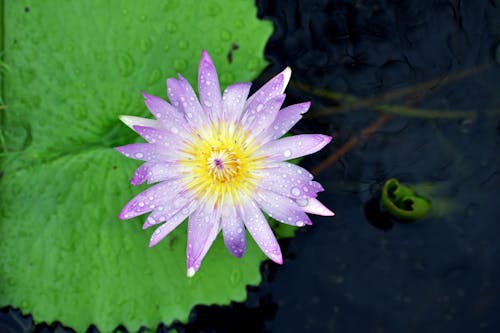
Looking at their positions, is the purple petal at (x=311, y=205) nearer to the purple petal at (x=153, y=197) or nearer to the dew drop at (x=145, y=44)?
the purple petal at (x=153, y=197)

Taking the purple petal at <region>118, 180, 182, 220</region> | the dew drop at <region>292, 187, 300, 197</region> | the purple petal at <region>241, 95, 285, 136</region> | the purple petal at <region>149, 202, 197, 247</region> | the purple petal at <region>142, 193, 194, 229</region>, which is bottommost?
the dew drop at <region>292, 187, 300, 197</region>

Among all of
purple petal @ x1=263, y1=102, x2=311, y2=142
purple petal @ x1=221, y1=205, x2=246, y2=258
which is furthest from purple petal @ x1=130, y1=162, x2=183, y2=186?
purple petal @ x1=263, y1=102, x2=311, y2=142

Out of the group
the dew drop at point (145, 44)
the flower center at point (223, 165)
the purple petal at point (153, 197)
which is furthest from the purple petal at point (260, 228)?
the dew drop at point (145, 44)

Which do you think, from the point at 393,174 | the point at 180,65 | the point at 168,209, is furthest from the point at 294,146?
the point at 393,174

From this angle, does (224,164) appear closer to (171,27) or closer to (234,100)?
(234,100)

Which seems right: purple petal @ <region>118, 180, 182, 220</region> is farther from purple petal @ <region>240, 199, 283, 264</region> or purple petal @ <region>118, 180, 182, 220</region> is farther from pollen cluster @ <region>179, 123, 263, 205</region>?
purple petal @ <region>240, 199, 283, 264</region>

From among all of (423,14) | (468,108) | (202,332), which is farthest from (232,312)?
(423,14)

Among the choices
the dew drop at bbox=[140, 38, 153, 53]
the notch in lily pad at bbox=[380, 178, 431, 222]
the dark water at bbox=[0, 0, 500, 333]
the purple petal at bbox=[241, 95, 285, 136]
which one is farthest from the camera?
the dark water at bbox=[0, 0, 500, 333]

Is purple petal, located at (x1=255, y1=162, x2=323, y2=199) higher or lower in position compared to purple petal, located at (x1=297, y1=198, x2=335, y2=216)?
higher
